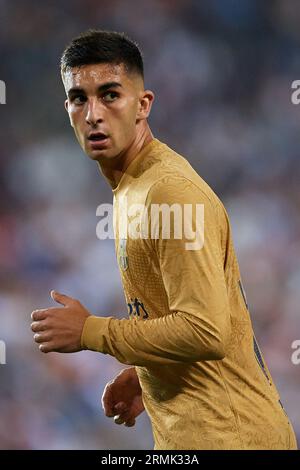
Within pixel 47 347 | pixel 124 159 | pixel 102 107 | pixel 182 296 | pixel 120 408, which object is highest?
pixel 102 107

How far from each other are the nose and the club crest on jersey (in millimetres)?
242

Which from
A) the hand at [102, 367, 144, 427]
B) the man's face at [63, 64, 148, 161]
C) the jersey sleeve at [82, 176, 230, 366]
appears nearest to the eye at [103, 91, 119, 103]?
the man's face at [63, 64, 148, 161]

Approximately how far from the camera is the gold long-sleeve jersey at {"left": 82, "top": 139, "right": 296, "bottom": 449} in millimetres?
1464

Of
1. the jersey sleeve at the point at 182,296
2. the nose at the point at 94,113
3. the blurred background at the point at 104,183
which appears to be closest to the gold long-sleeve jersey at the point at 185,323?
the jersey sleeve at the point at 182,296

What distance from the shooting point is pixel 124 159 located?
1705mm

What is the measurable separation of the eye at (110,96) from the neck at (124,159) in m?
0.09

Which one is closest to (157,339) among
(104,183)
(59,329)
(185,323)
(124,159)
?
(185,323)

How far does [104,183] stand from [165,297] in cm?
204

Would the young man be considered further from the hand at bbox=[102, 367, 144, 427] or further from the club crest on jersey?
the hand at bbox=[102, 367, 144, 427]

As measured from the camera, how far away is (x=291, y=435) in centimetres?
167

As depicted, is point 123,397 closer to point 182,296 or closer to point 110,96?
point 182,296

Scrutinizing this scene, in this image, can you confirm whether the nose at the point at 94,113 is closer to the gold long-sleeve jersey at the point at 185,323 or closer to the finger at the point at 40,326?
the gold long-sleeve jersey at the point at 185,323

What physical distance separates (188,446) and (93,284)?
A: 193 centimetres

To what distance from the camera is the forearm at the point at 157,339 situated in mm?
1461
